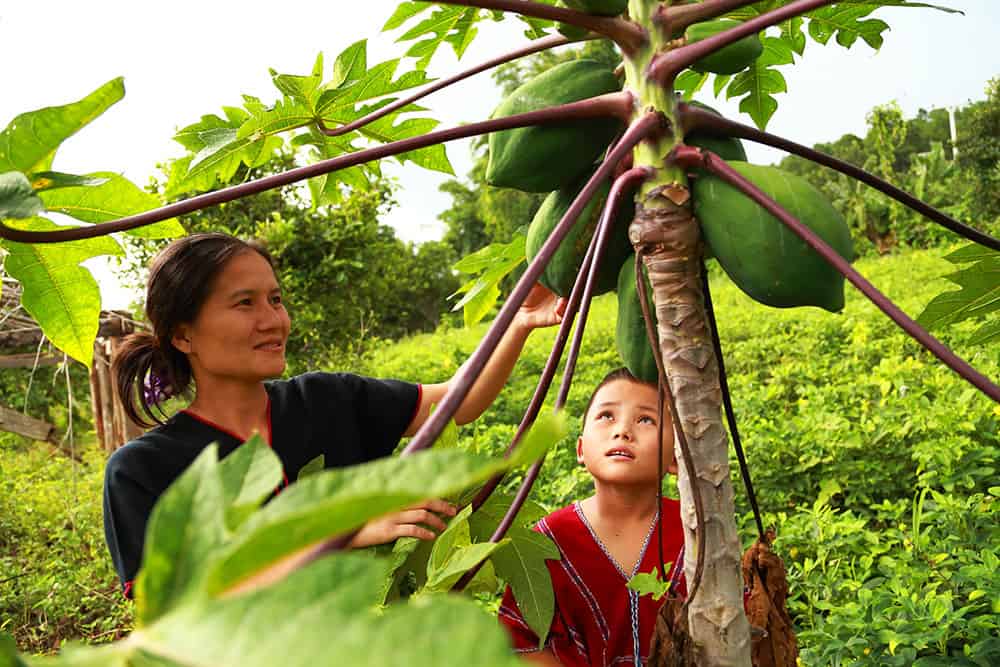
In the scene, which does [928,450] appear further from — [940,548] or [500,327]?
[500,327]

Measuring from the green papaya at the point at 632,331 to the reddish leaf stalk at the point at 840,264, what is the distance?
192 millimetres

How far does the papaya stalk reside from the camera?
0.83 m

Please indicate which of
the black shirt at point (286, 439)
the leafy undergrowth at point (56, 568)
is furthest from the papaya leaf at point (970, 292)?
the leafy undergrowth at point (56, 568)

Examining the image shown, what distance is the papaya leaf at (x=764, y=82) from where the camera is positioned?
4.50 ft

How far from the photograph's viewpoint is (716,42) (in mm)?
800

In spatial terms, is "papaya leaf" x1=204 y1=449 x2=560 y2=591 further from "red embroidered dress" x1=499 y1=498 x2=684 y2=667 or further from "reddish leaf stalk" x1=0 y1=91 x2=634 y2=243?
"red embroidered dress" x1=499 y1=498 x2=684 y2=667

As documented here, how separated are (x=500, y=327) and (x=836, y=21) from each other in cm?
99

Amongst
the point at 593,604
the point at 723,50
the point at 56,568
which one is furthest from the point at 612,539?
the point at 56,568

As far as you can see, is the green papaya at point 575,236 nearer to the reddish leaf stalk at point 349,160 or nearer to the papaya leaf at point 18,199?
the reddish leaf stalk at point 349,160

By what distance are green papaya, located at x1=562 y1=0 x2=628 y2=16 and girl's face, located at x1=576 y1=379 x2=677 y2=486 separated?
870mm

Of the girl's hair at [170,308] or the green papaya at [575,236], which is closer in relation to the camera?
the green papaya at [575,236]

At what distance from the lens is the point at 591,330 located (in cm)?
870

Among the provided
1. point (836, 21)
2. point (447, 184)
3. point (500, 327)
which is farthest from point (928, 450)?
point (447, 184)

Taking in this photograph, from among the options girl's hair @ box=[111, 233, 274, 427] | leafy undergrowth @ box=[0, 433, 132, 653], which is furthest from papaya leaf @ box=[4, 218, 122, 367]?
leafy undergrowth @ box=[0, 433, 132, 653]
